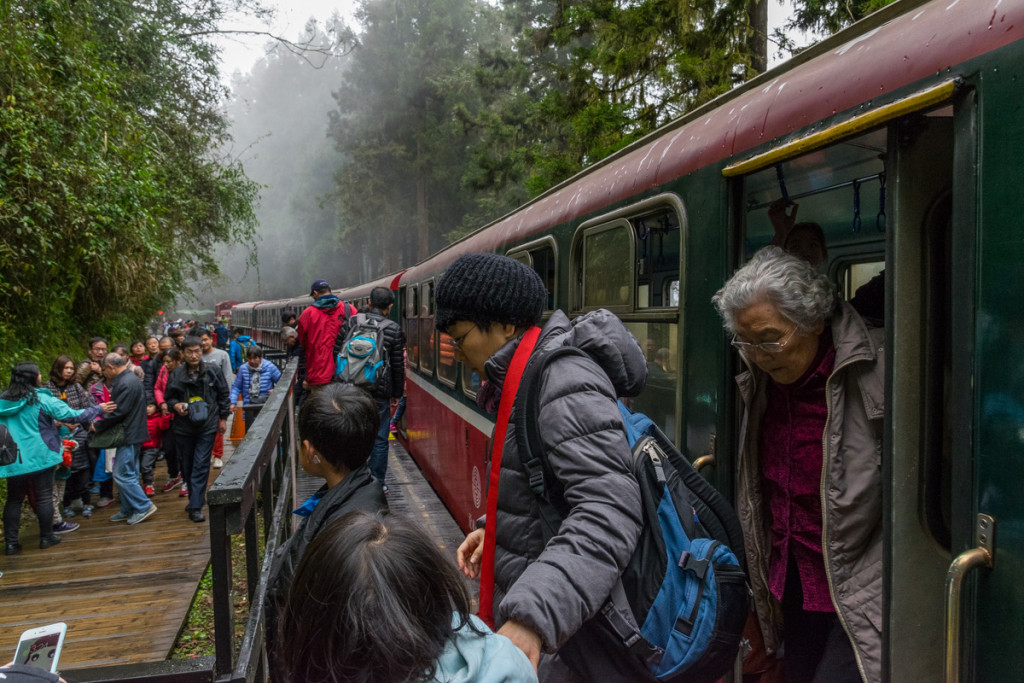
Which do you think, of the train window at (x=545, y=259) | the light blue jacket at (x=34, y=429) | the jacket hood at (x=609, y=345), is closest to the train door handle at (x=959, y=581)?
the jacket hood at (x=609, y=345)

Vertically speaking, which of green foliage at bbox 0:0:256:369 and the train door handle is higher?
green foliage at bbox 0:0:256:369

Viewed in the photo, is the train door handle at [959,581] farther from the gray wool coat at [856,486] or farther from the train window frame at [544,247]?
the train window frame at [544,247]

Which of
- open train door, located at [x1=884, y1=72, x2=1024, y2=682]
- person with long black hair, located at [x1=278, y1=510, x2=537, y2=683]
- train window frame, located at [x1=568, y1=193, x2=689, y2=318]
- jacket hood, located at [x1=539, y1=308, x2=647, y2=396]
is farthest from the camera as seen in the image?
train window frame, located at [x1=568, y1=193, x2=689, y2=318]

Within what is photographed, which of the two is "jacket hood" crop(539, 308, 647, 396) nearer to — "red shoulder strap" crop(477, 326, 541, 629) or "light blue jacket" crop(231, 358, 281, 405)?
"red shoulder strap" crop(477, 326, 541, 629)

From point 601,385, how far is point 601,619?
0.51 metres

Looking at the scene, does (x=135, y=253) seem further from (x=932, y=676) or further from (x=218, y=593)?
(x=932, y=676)

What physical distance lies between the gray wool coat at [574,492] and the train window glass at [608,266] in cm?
130

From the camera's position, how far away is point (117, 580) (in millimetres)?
5492

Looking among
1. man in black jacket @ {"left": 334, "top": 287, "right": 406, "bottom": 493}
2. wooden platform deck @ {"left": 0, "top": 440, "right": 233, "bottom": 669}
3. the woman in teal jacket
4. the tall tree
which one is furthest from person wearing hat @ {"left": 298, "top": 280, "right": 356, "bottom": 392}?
the tall tree

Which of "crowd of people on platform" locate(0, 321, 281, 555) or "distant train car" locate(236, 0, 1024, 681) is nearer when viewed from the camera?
"distant train car" locate(236, 0, 1024, 681)

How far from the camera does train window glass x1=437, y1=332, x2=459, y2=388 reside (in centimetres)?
635

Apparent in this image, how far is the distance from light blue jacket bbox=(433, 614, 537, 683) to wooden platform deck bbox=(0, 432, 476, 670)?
3057 millimetres

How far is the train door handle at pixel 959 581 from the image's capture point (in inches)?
55.6

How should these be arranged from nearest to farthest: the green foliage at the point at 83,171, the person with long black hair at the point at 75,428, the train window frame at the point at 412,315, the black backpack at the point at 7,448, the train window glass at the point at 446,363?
the black backpack at the point at 7,448 → the train window glass at the point at 446,363 → the person with long black hair at the point at 75,428 → the green foliage at the point at 83,171 → the train window frame at the point at 412,315
